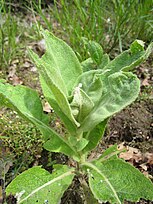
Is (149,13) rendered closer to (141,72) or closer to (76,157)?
(141,72)

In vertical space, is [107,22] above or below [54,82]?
below

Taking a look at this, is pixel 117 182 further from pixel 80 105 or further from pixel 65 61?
pixel 65 61

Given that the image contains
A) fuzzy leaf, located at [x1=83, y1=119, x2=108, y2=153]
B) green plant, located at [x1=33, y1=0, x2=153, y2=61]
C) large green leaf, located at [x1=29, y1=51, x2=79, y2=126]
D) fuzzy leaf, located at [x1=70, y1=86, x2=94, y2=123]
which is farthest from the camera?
green plant, located at [x1=33, y1=0, x2=153, y2=61]

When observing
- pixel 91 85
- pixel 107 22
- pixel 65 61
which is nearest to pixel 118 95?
pixel 91 85

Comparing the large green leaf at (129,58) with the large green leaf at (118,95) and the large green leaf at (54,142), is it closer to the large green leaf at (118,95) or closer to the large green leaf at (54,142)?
the large green leaf at (118,95)

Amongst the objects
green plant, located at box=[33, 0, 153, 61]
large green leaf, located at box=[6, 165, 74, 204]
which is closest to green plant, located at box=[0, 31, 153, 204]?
large green leaf, located at box=[6, 165, 74, 204]

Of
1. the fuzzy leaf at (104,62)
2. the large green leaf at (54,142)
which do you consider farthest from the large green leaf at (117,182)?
the fuzzy leaf at (104,62)

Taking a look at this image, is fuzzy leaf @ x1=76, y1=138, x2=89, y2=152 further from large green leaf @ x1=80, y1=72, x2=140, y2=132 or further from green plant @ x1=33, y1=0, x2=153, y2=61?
green plant @ x1=33, y1=0, x2=153, y2=61

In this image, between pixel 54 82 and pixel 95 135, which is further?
pixel 95 135
